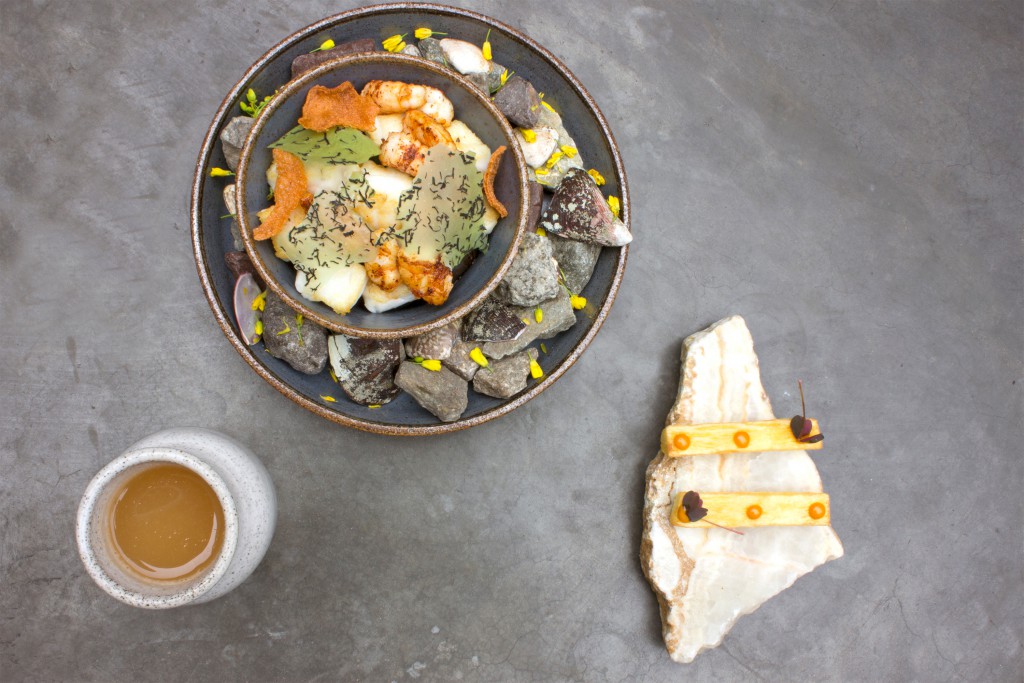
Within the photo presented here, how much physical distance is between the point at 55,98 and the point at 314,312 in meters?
0.94

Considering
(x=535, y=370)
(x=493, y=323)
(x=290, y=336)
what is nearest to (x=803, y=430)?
(x=535, y=370)

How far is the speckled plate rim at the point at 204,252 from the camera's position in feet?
3.60

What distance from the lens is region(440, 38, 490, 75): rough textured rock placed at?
1165 millimetres

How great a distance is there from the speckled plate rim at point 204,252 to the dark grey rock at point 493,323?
0.12 metres

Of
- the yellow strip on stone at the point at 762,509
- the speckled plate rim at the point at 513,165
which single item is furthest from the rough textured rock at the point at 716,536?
the speckled plate rim at the point at 513,165

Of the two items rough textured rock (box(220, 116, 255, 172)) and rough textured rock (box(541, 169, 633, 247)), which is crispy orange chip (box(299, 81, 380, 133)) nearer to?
rough textured rock (box(220, 116, 255, 172))

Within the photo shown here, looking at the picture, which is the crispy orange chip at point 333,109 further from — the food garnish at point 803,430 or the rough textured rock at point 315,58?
the food garnish at point 803,430

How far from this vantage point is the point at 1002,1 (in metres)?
1.73

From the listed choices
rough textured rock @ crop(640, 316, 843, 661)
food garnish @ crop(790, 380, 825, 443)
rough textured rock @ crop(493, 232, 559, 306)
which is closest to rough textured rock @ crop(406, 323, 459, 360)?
rough textured rock @ crop(493, 232, 559, 306)

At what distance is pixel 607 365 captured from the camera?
152 cm

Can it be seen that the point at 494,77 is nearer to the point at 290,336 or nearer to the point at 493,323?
the point at 493,323

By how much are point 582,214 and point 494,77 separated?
30cm

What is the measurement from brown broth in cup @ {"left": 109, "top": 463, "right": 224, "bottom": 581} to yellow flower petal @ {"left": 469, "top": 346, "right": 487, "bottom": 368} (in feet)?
1.74

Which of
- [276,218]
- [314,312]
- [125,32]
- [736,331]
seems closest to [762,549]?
[736,331]
